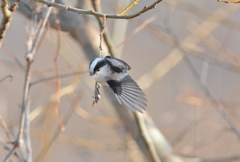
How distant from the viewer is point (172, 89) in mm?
2770

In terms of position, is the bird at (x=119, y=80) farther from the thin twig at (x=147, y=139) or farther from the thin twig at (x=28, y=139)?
the thin twig at (x=147, y=139)

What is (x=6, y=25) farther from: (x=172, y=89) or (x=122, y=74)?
(x=172, y=89)

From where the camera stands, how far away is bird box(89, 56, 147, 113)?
2.01 feet

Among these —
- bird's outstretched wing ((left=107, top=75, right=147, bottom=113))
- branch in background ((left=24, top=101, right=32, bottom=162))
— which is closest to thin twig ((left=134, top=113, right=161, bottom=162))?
branch in background ((left=24, top=101, right=32, bottom=162))

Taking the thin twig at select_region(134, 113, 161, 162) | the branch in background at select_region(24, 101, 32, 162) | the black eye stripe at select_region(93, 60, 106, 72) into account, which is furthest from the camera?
the thin twig at select_region(134, 113, 161, 162)

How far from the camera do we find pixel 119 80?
0.65 meters

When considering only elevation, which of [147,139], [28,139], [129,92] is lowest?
[147,139]

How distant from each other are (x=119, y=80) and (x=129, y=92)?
27 mm

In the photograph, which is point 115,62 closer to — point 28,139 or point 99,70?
point 99,70

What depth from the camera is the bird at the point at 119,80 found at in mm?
612

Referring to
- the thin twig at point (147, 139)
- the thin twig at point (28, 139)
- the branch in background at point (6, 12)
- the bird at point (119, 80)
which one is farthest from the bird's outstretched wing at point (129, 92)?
the thin twig at point (147, 139)

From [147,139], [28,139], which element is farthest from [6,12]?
[147,139]

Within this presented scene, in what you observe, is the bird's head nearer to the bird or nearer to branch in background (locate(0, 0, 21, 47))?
the bird

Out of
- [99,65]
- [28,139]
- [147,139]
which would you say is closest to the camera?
[99,65]
